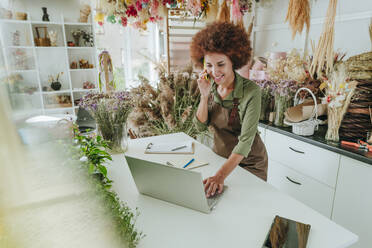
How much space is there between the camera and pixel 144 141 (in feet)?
6.01

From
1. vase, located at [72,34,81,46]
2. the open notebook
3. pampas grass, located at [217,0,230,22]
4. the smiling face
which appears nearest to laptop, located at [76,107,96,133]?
the open notebook

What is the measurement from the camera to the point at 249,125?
141cm

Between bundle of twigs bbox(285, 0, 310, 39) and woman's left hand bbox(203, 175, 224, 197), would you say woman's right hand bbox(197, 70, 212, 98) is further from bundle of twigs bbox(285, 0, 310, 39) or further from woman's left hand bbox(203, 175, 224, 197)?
bundle of twigs bbox(285, 0, 310, 39)

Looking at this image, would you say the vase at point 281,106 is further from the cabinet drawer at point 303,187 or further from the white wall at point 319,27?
the white wall at point 319,27

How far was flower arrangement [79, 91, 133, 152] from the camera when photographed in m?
1.47

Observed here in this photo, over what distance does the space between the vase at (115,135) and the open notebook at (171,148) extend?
0.17m

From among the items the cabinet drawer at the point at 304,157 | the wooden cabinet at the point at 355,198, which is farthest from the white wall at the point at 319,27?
the wooden cabinet at the point at 355,198

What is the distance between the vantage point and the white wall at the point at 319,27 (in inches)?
85.1

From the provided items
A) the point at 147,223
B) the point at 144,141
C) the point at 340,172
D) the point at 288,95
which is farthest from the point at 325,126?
the point at 147,223

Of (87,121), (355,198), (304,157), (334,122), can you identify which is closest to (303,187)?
(304,157)

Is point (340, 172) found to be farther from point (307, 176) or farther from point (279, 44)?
point (279, 44)

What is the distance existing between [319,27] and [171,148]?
2143mm

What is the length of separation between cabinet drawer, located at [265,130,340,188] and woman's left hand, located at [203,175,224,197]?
1.15 m

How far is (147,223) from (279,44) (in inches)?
114
